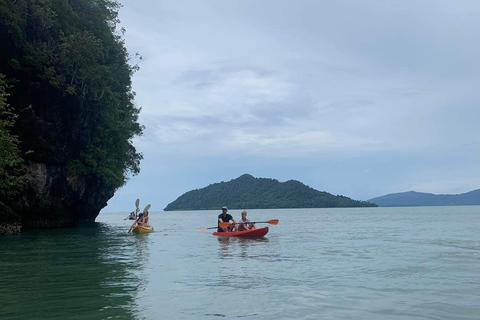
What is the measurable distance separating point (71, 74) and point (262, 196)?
357 ft

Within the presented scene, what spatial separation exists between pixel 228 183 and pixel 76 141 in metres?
121

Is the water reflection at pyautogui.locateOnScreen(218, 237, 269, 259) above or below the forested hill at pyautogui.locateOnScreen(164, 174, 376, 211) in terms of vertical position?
below

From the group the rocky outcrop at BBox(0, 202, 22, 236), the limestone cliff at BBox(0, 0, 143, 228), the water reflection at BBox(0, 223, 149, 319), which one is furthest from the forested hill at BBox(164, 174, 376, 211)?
the water reflection at BBox(0, 223, 149, 319)

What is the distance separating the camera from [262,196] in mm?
134625

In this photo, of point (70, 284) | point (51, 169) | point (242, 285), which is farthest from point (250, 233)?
point (51, 169)

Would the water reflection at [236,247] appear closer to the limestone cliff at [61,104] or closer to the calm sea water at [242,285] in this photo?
the calm sea water at [242,285]

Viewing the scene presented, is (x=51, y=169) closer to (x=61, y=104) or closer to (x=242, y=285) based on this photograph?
(x=61, y=104)

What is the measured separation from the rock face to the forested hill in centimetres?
10122

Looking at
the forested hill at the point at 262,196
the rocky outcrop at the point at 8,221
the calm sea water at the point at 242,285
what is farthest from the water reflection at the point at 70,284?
the forested hill at the point at 262,196

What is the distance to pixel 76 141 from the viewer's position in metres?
31.5

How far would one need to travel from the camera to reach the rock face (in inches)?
1093

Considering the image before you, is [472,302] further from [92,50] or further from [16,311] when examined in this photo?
[92,50]

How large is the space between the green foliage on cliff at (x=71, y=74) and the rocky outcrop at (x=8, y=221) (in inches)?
171

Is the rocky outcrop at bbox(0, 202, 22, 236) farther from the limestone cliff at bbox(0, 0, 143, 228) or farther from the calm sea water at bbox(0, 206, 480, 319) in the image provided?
the calm sea water at bbox(0, 206, 480, 319)
